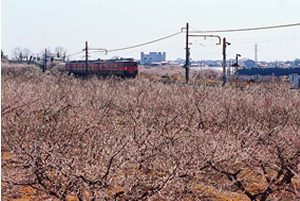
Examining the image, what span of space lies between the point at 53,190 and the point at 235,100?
10416 mm

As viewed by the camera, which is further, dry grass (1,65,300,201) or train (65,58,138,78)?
train (65,58,138,78)

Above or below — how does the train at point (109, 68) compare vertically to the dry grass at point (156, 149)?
above

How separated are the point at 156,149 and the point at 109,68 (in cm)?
2899

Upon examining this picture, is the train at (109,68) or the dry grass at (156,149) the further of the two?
the train at (109,68)

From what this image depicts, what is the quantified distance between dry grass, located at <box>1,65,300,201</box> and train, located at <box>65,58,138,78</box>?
17.3m

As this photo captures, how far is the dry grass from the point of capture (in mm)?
6359

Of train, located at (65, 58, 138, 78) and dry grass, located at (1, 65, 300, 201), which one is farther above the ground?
train, located at (65, 58, 138, 78)

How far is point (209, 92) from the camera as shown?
17.7 m

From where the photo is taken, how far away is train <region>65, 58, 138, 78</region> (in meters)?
35.6

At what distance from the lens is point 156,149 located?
8289mm

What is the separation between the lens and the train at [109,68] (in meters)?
35.6

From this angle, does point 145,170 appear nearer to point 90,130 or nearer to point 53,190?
point 53,190

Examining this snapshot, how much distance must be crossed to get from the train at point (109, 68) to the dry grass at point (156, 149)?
682 inches

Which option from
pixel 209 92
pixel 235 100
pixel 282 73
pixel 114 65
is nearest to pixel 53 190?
pixel 235 100
